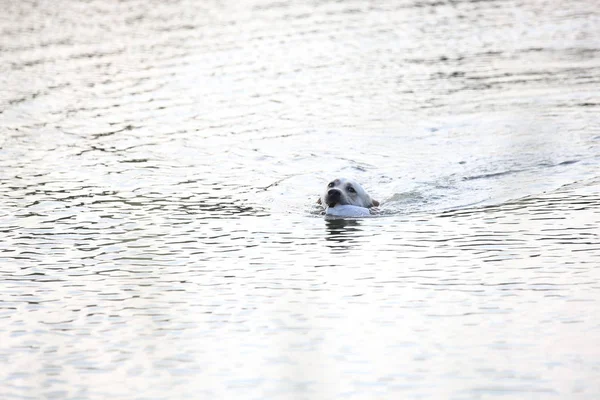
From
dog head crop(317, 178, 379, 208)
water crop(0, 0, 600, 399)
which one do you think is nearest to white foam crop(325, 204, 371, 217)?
dog head crop(317, 178, 379, 208)

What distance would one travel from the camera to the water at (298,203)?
718 centimetres

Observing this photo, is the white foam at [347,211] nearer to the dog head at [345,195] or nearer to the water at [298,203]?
the dog head at [345,195]

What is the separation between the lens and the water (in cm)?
718

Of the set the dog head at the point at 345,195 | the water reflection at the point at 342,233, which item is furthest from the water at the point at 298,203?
the dog head at the point at 345,195

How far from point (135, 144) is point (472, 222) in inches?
221

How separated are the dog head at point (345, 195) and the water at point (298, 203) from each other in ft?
0.86

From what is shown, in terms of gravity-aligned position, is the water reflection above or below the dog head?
below

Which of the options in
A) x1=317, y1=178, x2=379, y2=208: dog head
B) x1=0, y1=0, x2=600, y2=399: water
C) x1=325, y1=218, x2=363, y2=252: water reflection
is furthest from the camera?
x1=317, y1=178, x2=379, y2=208: dog head

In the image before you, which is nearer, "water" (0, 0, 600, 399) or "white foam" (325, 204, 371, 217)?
"water" (0, 0, 600, 399)

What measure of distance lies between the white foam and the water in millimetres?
274

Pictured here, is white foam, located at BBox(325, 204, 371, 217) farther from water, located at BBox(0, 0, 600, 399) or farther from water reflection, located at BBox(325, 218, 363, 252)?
water, located at BBox(0, 0, 600, 399)

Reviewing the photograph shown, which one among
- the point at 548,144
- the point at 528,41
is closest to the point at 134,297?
the point at 548,144

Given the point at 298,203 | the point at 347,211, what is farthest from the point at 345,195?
the point at 298,203

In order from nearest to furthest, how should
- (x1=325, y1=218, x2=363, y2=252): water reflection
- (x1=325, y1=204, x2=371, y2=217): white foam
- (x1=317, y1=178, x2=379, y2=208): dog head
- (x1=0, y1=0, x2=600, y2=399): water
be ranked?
1. (x1=0, y1=0, x2=600, y2=399): water
2. (x1=325, y1=218, x2=363, y2=252): water reflection
3. (x1=325, y1=204, x2=371, y2=217): white foam
4. (x1=317, y1=178, x2=379, y2=208): dog head
